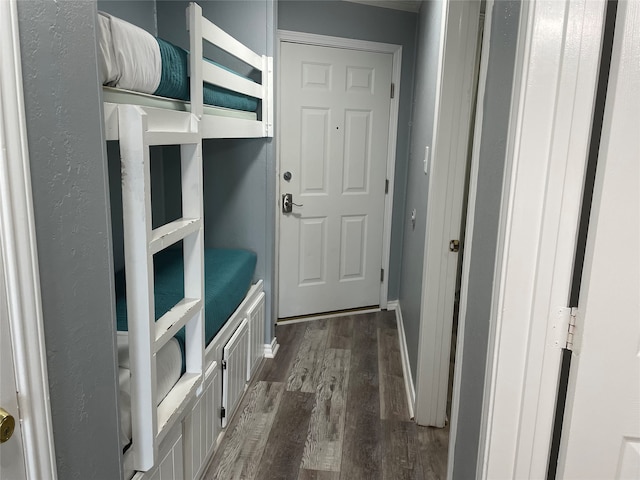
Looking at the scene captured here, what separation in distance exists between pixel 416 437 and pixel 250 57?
2.03 metres

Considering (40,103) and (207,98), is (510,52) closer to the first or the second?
(40,103)

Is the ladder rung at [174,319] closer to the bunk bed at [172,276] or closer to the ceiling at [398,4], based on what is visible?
the bunk bed at [172,276]

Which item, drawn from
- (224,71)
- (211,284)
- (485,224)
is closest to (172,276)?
(211,284)

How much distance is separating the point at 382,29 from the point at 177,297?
8.45ft

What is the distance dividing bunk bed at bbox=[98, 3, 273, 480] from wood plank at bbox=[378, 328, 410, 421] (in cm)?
78

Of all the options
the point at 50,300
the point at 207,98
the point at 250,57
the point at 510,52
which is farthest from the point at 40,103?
the point at 250,57

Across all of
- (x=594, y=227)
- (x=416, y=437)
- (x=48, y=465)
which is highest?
(x=594, y=227)

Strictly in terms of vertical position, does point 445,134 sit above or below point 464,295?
above

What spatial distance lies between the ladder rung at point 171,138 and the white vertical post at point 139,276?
4 centimetres

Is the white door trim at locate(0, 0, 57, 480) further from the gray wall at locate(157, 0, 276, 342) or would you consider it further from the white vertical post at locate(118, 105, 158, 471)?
the gray wall at locate(157, 0, 276, 342)

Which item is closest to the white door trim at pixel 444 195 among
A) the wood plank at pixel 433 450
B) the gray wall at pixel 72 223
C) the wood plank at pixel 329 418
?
the wood plank at pixel 433 450

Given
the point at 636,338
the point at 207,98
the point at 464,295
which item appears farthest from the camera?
the point at 207,98

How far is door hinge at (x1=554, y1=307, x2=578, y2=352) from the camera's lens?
3.16 feet

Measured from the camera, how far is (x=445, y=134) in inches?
83.0
